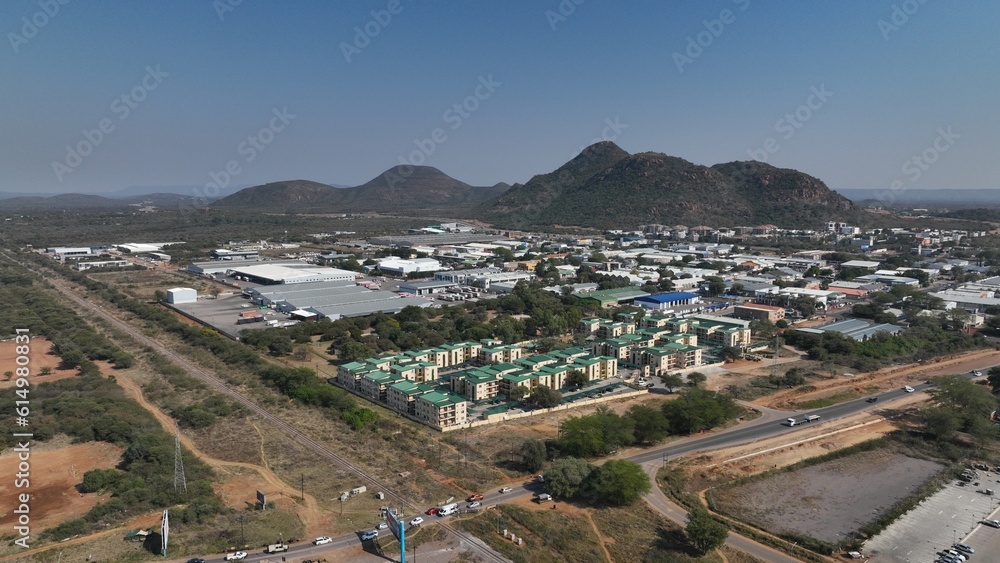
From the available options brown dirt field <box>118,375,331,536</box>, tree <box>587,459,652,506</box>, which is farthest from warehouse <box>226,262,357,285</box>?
tree <box>587,459,652,506</box>

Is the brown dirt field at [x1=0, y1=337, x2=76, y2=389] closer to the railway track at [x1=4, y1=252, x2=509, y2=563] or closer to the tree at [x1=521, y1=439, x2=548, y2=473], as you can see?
the railway track at [x1=4, y1=252, x2=509, y2=563]

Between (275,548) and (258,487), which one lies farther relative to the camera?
(258,487)

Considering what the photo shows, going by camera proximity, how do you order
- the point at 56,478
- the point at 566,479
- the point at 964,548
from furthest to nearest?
the point at 56,478 < the point at 566,479 < the point at 964,548

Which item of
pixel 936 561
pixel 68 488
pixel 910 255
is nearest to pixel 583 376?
pixel 936 561

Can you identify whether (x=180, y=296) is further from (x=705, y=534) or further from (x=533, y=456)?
(x=705, y=534)

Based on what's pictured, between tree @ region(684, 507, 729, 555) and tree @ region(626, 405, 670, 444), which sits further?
tree @ region(626, 405, 670, 444)

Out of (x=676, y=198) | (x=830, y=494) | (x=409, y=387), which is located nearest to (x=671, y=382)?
(x=830, y=494)
